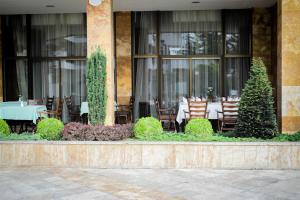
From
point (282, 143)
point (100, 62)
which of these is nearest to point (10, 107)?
point (100, 62)

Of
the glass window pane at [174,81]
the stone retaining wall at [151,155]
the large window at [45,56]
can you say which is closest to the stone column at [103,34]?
the stone retaining wall at [151,155]

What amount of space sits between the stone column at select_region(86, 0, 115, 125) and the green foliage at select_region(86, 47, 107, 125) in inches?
8.5

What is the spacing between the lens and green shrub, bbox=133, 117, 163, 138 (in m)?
6.86

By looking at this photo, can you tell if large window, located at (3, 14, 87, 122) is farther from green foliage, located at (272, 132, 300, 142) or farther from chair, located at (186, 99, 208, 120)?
green foliage, located at (272, 132, 300, 142)

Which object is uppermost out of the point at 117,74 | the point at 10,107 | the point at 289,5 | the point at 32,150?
the point at 289,5

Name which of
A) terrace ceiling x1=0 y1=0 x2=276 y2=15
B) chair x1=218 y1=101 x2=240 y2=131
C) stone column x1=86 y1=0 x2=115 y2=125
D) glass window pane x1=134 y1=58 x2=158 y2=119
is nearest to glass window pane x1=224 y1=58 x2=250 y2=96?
terrace ceiling x1=0 y1=0 x2=276 y2=15

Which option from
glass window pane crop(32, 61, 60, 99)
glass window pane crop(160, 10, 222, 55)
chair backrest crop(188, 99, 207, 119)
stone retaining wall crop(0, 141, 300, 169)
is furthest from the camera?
glass window pane crop(32, 61, 60, 99)

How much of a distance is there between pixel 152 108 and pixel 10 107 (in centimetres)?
449

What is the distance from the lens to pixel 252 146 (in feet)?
20.3

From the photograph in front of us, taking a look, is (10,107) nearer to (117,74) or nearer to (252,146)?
(117,74)

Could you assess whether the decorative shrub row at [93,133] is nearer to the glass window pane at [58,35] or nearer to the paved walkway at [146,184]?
the paved walkway at [146,184]

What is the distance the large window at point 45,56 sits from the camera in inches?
490

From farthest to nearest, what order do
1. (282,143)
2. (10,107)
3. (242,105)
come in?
(10,107), (242,105), (282,143)

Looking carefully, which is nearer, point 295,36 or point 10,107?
point 295,36
